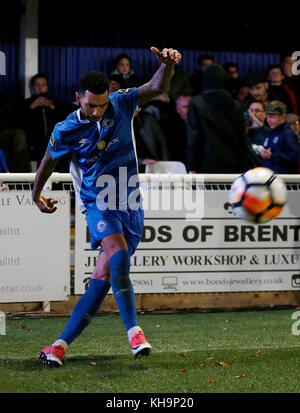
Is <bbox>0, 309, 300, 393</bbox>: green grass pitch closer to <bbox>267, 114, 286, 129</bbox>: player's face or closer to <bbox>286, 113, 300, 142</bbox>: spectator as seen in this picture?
<bbox>267, 114, 286, 129</bbox>: player's face

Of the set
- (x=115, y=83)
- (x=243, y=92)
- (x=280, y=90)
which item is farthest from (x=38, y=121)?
(x=280, y=90)

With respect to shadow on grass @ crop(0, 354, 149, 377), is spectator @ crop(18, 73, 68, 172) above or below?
above

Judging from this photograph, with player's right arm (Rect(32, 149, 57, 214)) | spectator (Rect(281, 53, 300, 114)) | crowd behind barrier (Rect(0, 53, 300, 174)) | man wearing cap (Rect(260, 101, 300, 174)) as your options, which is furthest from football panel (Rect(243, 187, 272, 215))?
spectator (Rect(281, 53, 300, 114))

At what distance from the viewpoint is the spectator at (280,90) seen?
41.3 feet

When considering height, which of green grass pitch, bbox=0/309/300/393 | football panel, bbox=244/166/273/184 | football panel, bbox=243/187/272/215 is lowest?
green grass pitch, bbox=0/309/300/393

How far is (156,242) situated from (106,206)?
274cm

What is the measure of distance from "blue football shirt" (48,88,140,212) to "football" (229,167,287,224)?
2.56 feet

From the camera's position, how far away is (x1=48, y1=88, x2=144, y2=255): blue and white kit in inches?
243

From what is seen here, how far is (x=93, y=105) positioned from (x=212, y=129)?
375 centimetres

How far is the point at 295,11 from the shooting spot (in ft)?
50.3

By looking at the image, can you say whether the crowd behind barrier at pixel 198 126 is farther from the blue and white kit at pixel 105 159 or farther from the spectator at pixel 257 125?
the blue and white kit at pixel 105 159

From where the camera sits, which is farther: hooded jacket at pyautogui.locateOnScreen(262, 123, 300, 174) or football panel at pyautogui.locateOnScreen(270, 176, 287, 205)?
hooded jacket at pyautogui.locateOnScreen(262, 123, 300, 174)

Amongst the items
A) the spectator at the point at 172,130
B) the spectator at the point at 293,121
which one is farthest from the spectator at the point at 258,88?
the spectator at the point at 172,130
